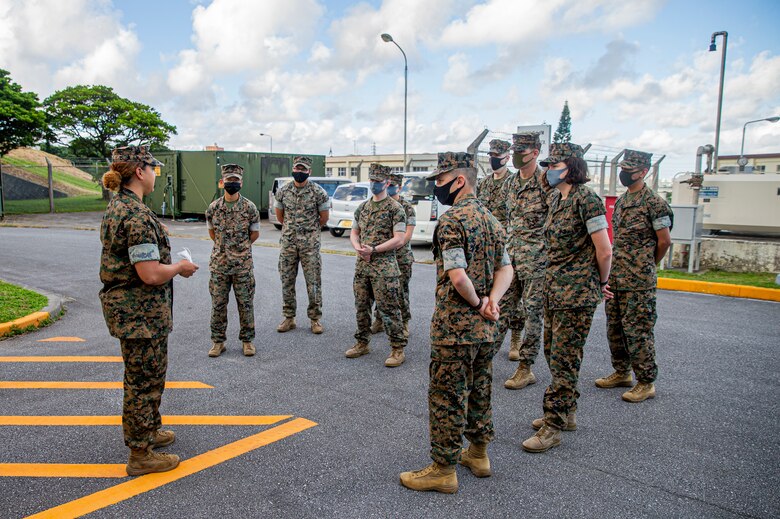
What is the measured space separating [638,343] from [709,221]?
11288 mm

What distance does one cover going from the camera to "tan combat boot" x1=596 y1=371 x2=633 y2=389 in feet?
15.1

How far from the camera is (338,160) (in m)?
57.1

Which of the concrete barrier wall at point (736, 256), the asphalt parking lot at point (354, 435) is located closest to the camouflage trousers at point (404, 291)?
the asphalt parking lot at point (354, 435)

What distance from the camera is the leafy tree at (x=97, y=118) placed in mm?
27906

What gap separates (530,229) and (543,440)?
2.04 metres

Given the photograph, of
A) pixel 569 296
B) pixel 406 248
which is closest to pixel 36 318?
pixel 406 248

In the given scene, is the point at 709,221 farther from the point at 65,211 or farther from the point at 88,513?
the point at 65,211

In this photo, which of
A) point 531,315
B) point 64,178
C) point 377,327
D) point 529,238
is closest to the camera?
point 531,315

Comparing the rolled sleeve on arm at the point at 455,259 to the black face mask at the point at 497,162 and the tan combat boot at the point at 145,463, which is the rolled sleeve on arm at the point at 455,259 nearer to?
the tan combat boot at the point at 145,463

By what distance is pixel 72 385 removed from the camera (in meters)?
4.55

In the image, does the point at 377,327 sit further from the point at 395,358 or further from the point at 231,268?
the point at 231,268

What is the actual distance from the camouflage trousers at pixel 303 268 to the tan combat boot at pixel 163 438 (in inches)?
111

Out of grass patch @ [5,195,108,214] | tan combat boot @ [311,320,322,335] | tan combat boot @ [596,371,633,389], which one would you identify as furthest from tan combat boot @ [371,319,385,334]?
grass patch @ [5,195,108,214]

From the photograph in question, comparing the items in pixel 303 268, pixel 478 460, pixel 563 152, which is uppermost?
pixel 563 152
